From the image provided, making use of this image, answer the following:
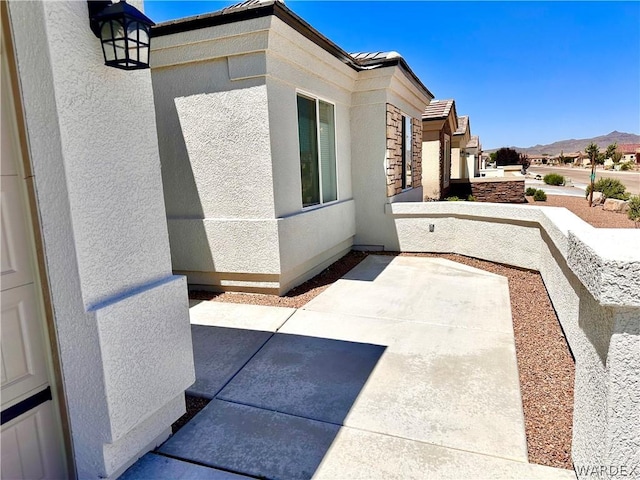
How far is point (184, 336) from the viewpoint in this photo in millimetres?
3043

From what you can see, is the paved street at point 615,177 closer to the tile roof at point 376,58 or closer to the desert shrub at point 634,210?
the desert shrub at point 634,210

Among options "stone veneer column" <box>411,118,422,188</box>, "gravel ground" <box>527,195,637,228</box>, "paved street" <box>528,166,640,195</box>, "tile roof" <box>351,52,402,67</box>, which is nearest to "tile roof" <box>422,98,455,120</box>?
"stone veneer column" <box>411,118,422,188</box>

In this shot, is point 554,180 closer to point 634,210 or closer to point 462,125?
point 462,125

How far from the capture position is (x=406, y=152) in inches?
436

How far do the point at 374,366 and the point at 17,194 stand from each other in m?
3.29

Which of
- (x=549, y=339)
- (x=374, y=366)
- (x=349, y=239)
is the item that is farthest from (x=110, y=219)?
(x=349, y=239)

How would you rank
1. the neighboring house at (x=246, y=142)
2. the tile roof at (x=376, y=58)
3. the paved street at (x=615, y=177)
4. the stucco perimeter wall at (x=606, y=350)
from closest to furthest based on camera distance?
the stucco perimeter wall at (x=606, y=350), the neighboring house at (x=246, y=142), the tile roof at (x=376, y=58), the paved street at (x=615, y=177)

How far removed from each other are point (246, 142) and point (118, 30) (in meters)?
3.75

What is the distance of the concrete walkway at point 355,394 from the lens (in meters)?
2.77

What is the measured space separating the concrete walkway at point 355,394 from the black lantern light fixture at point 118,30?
104 inches

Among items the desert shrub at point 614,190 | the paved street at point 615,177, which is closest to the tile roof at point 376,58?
the desert shrub at point 614,190

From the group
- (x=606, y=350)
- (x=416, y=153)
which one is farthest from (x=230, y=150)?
(x=416, y=153)

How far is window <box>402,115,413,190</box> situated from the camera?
10.8 metres

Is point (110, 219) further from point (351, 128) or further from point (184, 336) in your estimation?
point (351, 128)
